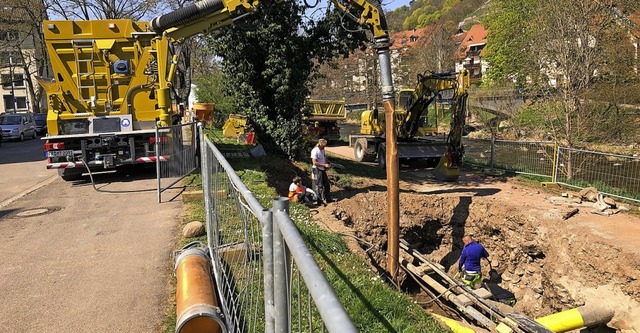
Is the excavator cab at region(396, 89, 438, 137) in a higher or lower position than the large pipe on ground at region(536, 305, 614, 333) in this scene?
higher

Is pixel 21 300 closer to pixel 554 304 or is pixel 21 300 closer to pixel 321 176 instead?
pixel 321 176

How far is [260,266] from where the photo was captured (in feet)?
10.0

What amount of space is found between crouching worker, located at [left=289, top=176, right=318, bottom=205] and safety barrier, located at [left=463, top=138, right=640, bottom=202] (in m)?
7.92

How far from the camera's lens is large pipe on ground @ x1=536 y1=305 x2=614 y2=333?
764 cm

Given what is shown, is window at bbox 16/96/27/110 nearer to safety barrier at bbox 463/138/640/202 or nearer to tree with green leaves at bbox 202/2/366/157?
tree with green leaves at bbox 202/2/366/157

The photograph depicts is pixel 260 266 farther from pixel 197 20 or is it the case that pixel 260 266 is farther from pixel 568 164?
pixel 568 164

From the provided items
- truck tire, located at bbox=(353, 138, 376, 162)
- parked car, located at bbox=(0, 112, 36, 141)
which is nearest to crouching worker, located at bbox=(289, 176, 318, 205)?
truck tire, located at bbox=(353, 138, 376, 162)

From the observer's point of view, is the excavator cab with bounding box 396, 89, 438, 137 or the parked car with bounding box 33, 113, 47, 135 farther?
the parked car with bounding box 33, 113, 47, 135

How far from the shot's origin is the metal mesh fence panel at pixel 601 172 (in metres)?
12.6

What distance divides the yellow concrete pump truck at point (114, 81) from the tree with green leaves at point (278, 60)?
2.78 m

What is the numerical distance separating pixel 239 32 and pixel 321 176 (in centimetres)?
565

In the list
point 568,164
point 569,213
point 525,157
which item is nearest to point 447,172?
point 525,157

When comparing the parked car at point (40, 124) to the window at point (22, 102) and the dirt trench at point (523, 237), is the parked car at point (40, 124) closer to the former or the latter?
the dirt trench at point (523, 237)

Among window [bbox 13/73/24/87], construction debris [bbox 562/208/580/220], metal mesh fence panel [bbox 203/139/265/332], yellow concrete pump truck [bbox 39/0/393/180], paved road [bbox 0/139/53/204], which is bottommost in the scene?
construction debris [bbox 562/208/580/220]
